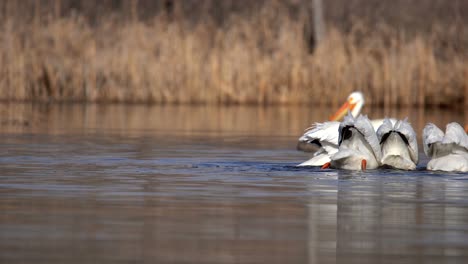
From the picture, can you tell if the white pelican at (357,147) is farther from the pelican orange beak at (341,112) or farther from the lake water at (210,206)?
the pelican orange beak at (341,112)

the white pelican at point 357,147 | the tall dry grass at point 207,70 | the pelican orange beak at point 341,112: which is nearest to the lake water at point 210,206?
the white pelican at point 357,147

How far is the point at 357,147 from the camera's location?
10.5m

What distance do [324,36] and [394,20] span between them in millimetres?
19884

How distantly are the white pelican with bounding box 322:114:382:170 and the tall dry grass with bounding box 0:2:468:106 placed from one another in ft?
46.0

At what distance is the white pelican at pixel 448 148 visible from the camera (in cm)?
1036

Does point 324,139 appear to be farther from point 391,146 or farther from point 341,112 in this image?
point 341,112

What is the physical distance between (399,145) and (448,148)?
41cm

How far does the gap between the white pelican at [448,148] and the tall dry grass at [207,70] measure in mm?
14014

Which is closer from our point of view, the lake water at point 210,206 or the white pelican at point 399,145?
the lake water at point 210,206

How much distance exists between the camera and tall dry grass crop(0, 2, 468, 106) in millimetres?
24531

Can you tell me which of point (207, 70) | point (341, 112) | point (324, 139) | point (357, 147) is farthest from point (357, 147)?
point (207, 70)

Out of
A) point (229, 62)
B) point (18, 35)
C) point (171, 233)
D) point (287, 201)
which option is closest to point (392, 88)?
point (229, 62)

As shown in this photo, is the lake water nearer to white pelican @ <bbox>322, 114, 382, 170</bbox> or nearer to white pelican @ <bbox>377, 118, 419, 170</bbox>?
white pelican @ <bbox>322, 114, 382, 170</bbox>

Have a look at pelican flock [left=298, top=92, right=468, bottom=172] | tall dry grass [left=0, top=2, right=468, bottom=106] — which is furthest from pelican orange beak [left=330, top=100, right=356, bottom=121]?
tall dry grass [left=0, top=2, right=468, bottom=106]
